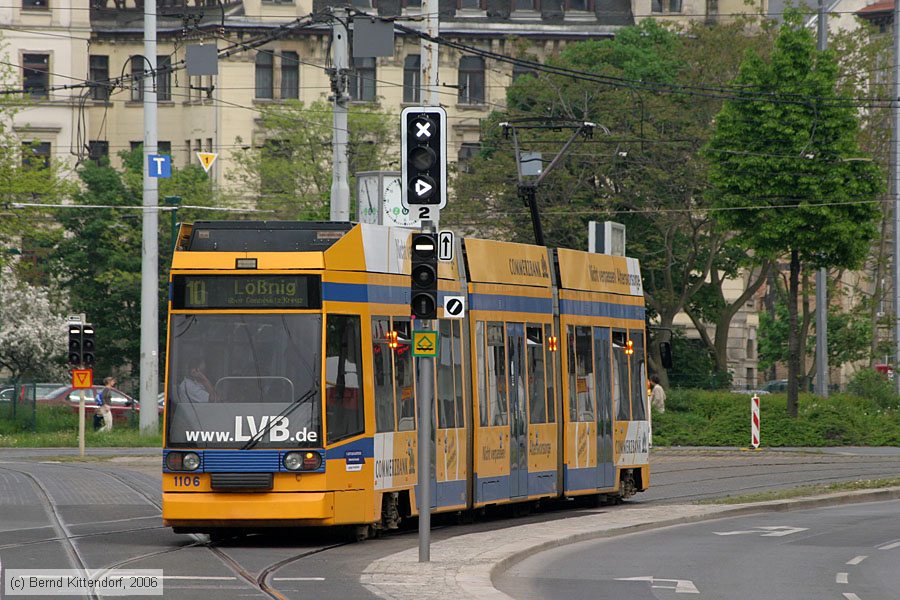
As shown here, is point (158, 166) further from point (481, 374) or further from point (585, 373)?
point (481, 374)

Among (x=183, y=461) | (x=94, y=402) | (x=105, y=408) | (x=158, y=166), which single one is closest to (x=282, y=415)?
(x=183, y=461)

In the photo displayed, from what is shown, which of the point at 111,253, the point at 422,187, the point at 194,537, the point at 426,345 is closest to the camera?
the point at 422,187

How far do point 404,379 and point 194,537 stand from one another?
9.20 ft

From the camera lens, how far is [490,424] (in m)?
21.6

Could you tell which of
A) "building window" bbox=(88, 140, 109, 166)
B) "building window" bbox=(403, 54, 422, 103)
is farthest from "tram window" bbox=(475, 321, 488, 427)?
"building window" bbox=(88, 140, 109, 166)

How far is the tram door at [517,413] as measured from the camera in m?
22.3

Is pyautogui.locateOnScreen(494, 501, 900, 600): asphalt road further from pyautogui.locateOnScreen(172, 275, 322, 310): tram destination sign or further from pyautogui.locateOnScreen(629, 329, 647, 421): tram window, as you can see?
pyautogui.locateOnScreen(172, 275, 322, 310): tram destination sign

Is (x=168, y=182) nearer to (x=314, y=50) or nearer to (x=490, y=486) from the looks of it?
(x=314, y=50)

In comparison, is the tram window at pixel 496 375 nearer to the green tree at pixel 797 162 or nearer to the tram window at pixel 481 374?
the tram window at pixel 481 374

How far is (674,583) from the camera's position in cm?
1590

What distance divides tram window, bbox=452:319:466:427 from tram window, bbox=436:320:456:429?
0.09 meters

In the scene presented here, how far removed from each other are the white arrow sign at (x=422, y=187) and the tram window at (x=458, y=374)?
4.94 m

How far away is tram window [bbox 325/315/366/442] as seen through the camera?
18172 mm

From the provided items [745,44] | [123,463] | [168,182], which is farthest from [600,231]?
[168,182]
